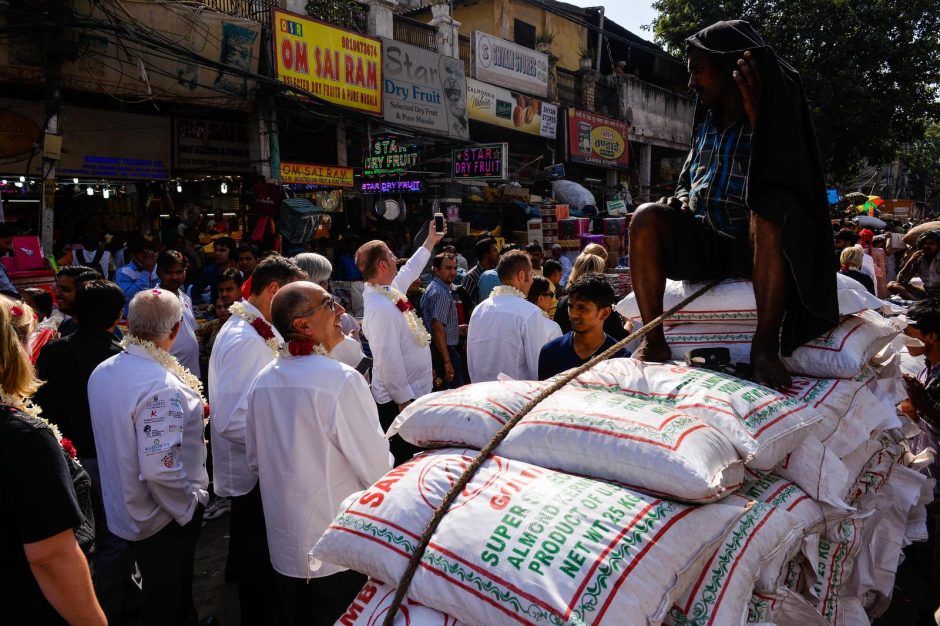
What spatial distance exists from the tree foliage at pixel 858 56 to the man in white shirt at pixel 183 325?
17672mm

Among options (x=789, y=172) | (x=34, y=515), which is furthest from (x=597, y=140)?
(x=34, y=515)

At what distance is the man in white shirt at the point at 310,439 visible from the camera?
2.85 m

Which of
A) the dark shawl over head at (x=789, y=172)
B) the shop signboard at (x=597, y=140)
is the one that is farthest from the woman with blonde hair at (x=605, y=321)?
the shop signboard at (x=597, y=140)

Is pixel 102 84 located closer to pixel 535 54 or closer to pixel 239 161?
pixel 239 161

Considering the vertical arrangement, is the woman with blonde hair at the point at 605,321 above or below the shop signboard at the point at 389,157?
below

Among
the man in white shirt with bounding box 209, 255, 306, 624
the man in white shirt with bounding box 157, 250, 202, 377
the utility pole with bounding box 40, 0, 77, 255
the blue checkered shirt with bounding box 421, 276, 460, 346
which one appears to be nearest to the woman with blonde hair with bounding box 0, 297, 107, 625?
the man in white shirt with bounding box 209, 255, 306, 624

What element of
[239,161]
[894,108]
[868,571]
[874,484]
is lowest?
[868,571]

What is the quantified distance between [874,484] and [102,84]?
31.6 feet

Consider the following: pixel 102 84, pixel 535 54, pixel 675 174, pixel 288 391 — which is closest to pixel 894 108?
pixel 675 174

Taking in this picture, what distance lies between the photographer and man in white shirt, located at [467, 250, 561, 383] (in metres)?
4.91

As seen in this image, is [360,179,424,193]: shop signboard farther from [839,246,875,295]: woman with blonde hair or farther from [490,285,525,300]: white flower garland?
[490,285,525,300]: white flower garland

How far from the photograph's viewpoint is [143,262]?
6980mm

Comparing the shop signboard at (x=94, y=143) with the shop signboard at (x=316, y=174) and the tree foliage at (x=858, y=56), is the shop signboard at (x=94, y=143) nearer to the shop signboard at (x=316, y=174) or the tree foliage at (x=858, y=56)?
the shop signboard at (x=316, y=174)

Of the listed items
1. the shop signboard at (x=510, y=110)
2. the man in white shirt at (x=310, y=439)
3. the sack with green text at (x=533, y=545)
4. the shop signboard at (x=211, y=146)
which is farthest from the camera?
the shop signboard at (x=510, y=110)
